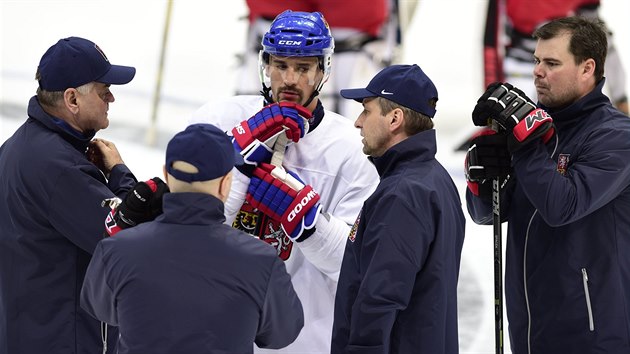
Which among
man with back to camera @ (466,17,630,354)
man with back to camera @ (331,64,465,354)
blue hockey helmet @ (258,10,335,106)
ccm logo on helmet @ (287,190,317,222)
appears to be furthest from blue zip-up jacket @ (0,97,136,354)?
man with back to camera @ (466,17,630,354)

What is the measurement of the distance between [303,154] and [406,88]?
0.49 metres

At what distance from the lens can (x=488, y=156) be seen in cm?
300

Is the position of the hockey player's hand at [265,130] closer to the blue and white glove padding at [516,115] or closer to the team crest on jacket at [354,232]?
the team crest on jacket at [354,232]

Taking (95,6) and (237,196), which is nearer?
(237,196)

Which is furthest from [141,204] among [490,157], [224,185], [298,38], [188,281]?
[490,157]

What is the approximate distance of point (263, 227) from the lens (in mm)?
3162

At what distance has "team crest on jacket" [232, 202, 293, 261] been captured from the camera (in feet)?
10.4

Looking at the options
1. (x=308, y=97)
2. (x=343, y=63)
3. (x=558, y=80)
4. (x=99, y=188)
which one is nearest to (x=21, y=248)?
(x=99, y=188)

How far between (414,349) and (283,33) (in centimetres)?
105

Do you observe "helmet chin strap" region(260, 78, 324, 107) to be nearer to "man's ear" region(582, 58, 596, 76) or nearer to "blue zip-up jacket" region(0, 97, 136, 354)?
"blue zip-up jacket" region(0, 97, 136, 354)

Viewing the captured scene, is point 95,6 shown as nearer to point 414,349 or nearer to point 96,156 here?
point 96,156

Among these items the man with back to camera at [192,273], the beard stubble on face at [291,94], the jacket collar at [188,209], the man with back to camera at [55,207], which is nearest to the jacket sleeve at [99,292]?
the man with back to camera at [192,273]

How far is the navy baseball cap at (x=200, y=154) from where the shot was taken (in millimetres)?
2348

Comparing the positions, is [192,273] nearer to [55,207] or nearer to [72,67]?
[55,207]
